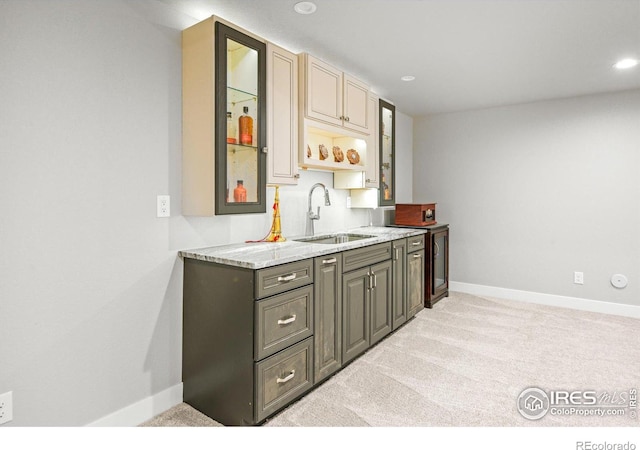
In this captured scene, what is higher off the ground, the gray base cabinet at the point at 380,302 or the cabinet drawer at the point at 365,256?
the cabinet drawer at the point at 365,256

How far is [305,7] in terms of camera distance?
2234mm

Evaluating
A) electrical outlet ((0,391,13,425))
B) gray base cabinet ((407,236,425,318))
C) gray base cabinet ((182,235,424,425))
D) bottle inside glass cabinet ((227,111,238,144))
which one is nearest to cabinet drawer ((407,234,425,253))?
gray base cabinet ((407,236,425,318))

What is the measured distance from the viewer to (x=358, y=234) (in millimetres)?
3562

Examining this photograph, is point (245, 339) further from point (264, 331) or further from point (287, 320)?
point (287, 320)

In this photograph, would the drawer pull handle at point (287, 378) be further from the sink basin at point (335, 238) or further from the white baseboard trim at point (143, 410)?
the sink basin at point (335, 238)

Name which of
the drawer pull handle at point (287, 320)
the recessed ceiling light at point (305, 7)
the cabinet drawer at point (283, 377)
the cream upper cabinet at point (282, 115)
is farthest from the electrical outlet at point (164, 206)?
the recessed ceiling light at point (305, 7)

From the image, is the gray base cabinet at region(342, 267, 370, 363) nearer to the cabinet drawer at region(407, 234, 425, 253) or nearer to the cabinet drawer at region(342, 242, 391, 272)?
the cabinet drawer at region(342, 242, 391, 272)

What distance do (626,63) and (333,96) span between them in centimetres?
245

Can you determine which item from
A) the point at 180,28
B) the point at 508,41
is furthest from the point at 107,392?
the point at 508,41

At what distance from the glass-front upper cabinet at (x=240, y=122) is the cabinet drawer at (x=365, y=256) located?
0.69 meters

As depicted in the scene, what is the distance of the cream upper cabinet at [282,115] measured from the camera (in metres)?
2.51

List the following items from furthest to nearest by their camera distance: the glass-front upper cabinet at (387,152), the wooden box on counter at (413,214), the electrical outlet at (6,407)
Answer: the wooden box on counter at (413,214), the glass-front upper cabinet at (387,152), the electrical outlet at (6,407)

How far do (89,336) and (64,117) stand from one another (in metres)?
1.08
